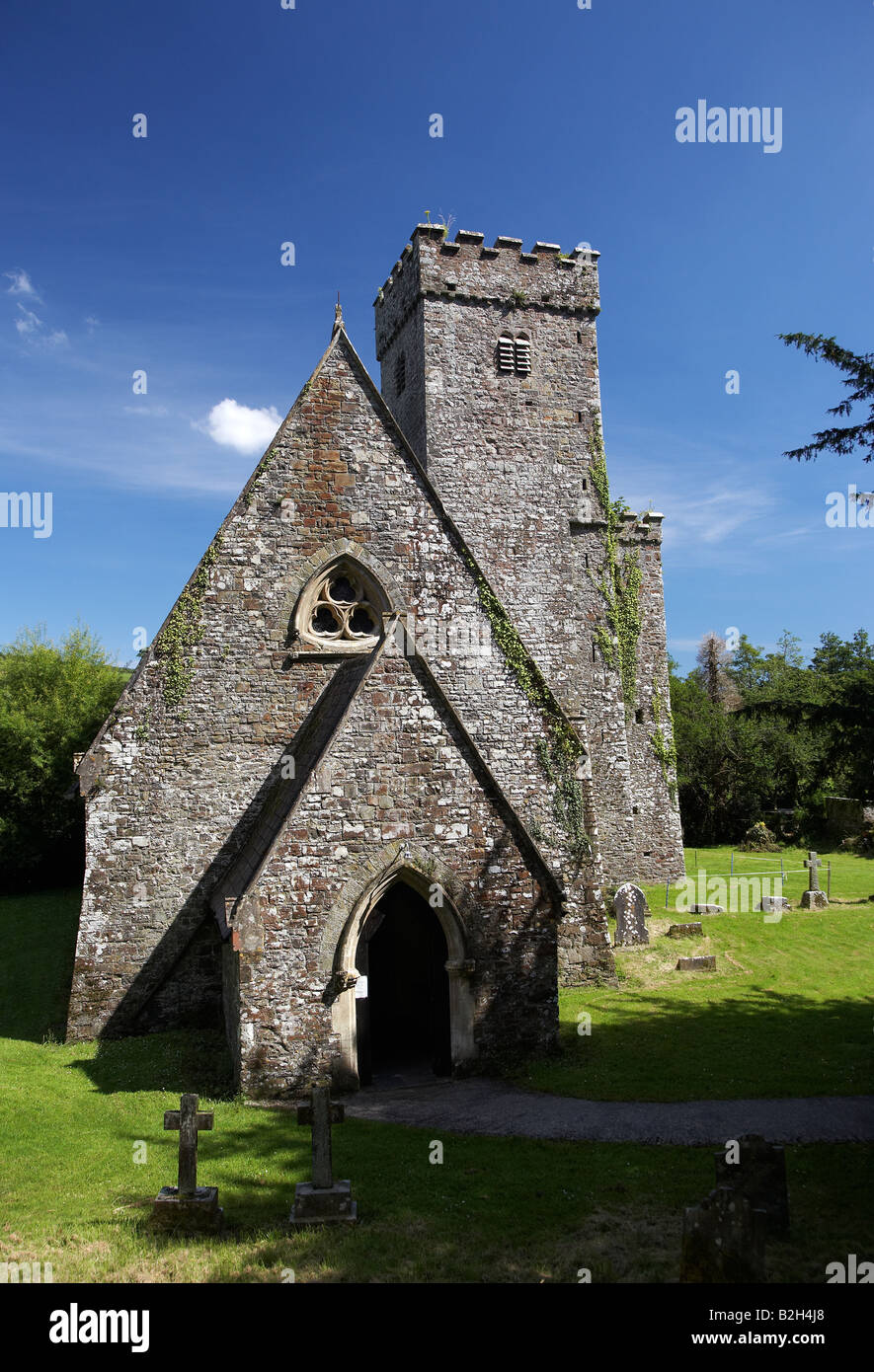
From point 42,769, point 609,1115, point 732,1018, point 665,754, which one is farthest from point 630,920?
point 42,769

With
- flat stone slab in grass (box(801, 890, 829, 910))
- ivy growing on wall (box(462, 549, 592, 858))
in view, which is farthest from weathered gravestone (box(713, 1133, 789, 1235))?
flat stone slab in grass (box(801, 890, 829, 910))

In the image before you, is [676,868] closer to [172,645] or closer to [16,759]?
[172,645]

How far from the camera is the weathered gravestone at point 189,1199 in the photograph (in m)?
6.61

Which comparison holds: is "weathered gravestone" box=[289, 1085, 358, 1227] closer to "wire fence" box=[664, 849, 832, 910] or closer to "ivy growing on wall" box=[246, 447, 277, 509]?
"ivy growing on wall" box=[246, 447, 277, 509]

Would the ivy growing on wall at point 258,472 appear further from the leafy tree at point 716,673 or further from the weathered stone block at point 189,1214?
the leafy tree at point 716,673

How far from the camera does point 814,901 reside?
22266 mm

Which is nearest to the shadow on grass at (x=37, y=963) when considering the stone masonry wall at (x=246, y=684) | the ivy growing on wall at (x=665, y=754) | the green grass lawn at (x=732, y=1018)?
the stone masonry wall at (x=246, y=684)

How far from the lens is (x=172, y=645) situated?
12609mm

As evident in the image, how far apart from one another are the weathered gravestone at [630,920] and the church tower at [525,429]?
16.4 feet

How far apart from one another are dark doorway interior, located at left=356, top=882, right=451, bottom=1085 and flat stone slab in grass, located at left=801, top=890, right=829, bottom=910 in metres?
13.2

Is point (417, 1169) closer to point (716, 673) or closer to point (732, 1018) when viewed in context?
point (732, 1018)

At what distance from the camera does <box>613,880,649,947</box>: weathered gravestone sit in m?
18.0
